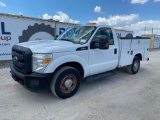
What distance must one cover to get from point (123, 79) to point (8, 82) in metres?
4.24

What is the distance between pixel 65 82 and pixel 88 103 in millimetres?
801

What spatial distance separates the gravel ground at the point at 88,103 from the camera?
10.8 feet

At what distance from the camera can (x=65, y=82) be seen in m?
3.97

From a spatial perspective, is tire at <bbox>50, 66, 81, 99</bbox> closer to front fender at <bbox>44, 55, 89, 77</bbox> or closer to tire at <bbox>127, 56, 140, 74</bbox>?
front fender at <bbox>44, 55, 89, 77</bbox>

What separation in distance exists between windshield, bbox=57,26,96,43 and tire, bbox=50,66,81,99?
95 cm

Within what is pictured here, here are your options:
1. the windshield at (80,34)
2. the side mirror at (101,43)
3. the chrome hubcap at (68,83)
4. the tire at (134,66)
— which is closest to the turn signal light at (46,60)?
the chrome hubcap at (68,83)

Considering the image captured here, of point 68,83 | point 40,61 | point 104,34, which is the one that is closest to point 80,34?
point 104,34

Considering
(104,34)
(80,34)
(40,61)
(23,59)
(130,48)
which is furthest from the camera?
(130,48)

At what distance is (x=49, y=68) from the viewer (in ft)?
11.7

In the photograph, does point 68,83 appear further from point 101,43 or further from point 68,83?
point 101,43

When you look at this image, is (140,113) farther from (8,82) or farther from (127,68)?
(8,82)

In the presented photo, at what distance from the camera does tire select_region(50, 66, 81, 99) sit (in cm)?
378

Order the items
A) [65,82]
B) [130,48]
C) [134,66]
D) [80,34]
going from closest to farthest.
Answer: [65,82], [80,34], [130,48], [134,66]

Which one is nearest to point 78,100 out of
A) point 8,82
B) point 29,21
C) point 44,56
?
point 44,56
